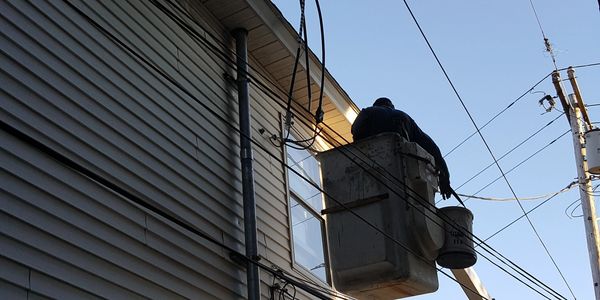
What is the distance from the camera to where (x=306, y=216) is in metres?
9.41

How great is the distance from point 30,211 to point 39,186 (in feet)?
0.62

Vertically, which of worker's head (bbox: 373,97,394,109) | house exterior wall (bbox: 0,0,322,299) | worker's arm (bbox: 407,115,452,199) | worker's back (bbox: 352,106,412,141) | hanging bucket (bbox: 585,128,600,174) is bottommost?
house exterior wall (bbox: 0,0,322,299)

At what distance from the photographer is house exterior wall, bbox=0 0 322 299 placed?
4.91 meters

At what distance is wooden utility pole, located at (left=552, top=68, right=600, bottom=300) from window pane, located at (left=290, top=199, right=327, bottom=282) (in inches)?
202

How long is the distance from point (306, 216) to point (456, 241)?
1.80 metres

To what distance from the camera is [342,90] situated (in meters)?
10.3

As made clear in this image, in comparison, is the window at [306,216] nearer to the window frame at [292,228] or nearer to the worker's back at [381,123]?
the window frame at [292,228]

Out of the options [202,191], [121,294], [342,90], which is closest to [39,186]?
[121,294]

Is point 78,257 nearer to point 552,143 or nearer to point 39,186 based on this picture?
point 39,186

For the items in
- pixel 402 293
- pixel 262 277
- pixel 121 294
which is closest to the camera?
pixel 121 294

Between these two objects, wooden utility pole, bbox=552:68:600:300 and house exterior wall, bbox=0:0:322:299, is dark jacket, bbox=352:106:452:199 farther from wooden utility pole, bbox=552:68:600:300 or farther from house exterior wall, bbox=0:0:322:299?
wooden utility pole, bbox=552:68:600:300

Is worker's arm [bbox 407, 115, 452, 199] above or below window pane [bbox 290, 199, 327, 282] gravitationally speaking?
above

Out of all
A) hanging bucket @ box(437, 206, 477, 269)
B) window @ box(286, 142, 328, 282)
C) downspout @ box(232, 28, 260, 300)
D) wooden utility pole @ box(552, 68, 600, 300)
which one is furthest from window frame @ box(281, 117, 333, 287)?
wooden utility pole @ box(552, 68, 600, 300)

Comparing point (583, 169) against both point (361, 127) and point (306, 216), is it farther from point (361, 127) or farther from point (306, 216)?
point (361, 127)
